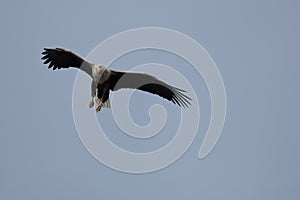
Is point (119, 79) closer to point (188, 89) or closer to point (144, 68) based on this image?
point (144, 68)

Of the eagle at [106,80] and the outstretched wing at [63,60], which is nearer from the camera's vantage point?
the eagle at [106,80]

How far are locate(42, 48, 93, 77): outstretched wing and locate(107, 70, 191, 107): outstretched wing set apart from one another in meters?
0.72

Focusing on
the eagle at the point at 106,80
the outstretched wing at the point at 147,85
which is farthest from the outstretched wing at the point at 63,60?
the outstretched wing at the point at 147,85

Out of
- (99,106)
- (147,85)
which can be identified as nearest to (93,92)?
(99,106)

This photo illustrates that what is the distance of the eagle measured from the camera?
13.2 m

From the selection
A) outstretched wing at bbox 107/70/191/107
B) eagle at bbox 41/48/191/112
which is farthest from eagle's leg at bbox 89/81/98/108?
outstretched wing at bbox 107/70/191/107

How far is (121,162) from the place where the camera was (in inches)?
513

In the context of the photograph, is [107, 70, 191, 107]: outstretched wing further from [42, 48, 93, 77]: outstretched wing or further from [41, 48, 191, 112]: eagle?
[42, 48, 93, 77]: outstretched wing

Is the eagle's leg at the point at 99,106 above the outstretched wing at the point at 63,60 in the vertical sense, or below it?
below

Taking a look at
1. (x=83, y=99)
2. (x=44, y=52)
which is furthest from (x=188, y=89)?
(x=44, y=52)

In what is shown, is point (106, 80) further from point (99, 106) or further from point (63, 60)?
point (63, 60)

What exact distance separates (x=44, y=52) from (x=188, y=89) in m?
4.04

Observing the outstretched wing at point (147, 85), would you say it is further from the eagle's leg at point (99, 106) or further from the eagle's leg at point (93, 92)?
the eagle's leg at point (99, 106)

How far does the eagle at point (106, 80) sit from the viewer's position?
519 inches
